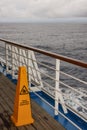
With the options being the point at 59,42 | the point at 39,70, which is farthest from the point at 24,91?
the point at 59,42

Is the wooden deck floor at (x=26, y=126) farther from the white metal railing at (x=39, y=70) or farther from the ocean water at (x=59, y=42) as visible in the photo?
the ocean water at (x=59, y=42)

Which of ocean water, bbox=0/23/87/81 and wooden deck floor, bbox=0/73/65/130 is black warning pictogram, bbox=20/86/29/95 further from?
ocean water, bbox=0/23/87/81

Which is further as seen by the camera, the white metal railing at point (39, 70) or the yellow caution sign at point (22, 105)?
the yellow caution sign at point (22, 105)

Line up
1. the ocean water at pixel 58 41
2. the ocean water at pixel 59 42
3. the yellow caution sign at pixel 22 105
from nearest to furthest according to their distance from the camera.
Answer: the yellow caution sign at pixel 22 105, the ocean water at pixel 59 42, the ocean water at pixel 58 41

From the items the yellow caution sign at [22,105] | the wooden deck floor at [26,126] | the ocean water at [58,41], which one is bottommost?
the ocean water at [58,41]

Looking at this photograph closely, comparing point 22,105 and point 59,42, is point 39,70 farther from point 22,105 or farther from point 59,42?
point 59,42

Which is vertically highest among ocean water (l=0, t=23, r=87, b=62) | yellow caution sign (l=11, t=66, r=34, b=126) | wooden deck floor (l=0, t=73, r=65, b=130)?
yellow caution sign (l=11, t=66, r=34, b=126)

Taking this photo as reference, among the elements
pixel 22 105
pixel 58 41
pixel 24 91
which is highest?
pixel 24 91

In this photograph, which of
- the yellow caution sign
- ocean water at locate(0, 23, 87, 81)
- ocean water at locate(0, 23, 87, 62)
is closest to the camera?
the yellow caution sign

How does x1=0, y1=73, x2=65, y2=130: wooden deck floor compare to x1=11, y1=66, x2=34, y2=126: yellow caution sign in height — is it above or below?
below

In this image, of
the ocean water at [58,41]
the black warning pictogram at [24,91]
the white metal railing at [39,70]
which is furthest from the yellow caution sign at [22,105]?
the ocean water at [58,41]

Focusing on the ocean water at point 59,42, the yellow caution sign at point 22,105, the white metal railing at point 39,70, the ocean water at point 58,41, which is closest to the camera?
the white metal railing at point 39,70

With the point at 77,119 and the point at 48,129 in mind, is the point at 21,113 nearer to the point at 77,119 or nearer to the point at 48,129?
Answer: the point at 48,129

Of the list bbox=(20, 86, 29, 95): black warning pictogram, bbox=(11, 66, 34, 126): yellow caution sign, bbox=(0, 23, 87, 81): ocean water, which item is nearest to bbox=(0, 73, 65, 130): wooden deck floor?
bbox=(11, 66, 34, 126): yellow caution sign
